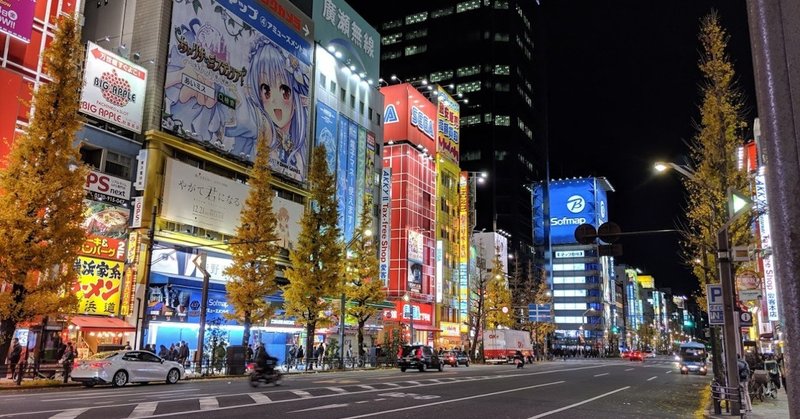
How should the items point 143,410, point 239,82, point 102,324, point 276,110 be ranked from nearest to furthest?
point 143,410 < point 102,324 < point 239,82 < point 276,110

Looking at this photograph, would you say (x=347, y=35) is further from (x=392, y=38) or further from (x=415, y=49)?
(x=392, y=38)

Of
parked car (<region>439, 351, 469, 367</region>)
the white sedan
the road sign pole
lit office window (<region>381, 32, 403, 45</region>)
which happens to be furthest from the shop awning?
lit office window (<region>381, 32, 403, 45</region>)

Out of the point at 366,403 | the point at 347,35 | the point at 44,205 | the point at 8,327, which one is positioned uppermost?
the point at 347,35

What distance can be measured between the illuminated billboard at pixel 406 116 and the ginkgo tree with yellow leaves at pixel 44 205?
4200 cm

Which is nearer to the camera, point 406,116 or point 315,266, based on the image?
point 315,266

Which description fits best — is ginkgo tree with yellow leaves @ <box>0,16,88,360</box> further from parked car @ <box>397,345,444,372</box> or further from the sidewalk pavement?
the sidewalk pavement

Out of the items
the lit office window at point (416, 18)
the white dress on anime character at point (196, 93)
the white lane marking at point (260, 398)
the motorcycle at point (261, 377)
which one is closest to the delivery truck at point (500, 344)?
the white dress on anime character at point (196, 93)

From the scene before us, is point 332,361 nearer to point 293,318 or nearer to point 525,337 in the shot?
point 293,318

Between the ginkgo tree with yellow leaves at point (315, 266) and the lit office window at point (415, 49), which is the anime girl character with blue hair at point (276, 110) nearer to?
the ginkgo tree with yellow leaves at point (315, 266)

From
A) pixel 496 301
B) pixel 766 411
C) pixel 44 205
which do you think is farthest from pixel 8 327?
pixel 496 301

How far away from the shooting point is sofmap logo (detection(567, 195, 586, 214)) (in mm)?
145500

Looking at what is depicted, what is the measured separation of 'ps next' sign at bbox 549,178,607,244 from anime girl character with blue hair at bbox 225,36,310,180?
110619 millimetres

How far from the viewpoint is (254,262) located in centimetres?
3312

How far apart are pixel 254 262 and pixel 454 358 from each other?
76.8ft
